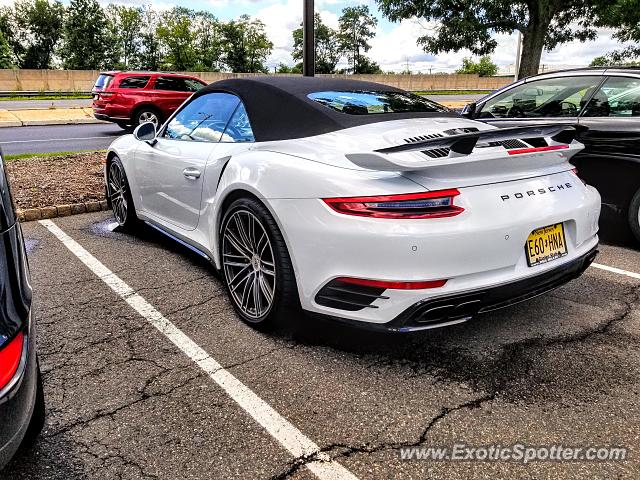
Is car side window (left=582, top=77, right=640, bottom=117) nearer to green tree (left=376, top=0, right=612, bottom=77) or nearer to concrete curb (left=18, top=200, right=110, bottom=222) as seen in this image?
concrete curb (left=18, top=200, right=110, bottom=222)

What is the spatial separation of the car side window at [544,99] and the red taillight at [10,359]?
16.1 ft

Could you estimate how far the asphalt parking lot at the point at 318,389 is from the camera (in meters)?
2.05

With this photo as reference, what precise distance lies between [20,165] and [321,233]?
746 centimetres

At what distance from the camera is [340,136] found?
2.86 metres

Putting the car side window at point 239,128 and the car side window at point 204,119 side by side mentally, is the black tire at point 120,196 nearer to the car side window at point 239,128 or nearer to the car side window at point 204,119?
the car side window at point 204,119

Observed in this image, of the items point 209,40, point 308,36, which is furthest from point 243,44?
point 308,36

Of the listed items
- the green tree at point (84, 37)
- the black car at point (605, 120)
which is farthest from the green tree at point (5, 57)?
the black car at point (605, 120)

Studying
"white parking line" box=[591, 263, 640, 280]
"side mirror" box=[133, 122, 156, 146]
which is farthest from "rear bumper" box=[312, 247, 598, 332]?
"side mirror" box=[133, 122, 156, 146]

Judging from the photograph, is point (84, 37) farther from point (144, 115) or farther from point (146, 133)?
point (146, 133)

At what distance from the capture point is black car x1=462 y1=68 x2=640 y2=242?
454 cm

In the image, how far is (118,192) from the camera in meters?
5.04

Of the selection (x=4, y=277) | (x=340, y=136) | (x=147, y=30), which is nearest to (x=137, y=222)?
(x=340, y=136)

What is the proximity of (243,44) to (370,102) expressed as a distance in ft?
215

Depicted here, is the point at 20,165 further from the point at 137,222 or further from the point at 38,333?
the point at 38,333
